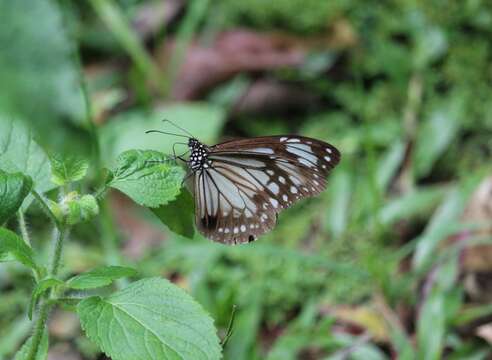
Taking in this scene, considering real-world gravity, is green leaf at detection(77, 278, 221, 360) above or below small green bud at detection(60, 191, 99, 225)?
below

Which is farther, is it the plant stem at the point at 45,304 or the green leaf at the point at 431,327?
the green leaf at the point at 431,327

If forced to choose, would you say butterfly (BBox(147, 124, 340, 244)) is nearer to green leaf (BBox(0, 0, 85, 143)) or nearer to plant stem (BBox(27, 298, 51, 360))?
plant stem (BBox(27, 298, 51, 360))

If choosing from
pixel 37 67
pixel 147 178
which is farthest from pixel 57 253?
pixel 37 67

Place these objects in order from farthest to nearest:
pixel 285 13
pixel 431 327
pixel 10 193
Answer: pixel 285 13 < pixel 431 327 < pixel 10 193

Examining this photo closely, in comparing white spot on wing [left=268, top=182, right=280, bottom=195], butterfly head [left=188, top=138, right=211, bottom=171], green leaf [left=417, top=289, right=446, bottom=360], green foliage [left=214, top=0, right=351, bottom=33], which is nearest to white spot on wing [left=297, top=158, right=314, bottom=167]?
white spot on wing [left=268, top=182, right=280, bottom=195]

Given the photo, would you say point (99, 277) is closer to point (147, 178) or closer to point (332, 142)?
point (147, 178)

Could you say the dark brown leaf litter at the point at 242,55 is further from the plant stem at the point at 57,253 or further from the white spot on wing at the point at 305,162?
the plant stem at the point at 57,253

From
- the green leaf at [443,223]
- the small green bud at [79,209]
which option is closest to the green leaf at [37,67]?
the small green bud at [79,209]
